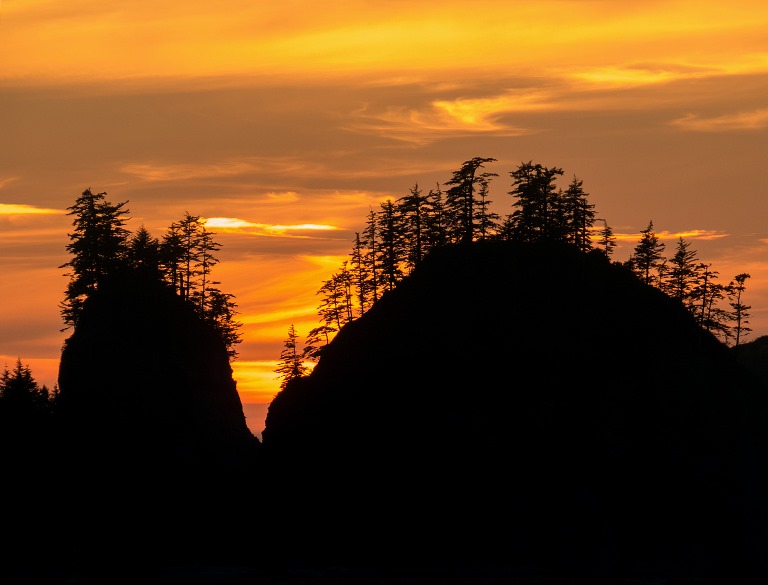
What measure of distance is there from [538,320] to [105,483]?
33.3m

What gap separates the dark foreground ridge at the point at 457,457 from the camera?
186 feet

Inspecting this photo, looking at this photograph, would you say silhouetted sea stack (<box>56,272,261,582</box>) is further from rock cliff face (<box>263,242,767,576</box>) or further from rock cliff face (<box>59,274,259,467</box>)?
rock cliff face (<box>263,242,767,576</box>)

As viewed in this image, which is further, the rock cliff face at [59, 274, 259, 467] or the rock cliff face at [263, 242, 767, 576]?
the rock cliff face at [59, 274, 259, 467]

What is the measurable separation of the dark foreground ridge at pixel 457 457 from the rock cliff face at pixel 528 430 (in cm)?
11

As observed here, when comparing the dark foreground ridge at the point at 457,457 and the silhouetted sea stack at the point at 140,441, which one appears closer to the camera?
the dark foreground ridge at the point at 457,457

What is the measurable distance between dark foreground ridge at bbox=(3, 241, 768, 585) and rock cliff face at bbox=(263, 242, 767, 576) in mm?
112

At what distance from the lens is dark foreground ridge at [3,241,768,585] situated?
5662 cm

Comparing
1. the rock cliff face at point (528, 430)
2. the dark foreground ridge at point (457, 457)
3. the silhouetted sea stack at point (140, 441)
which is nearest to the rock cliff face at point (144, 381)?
the silhouetted sea stack at point (140, 441)

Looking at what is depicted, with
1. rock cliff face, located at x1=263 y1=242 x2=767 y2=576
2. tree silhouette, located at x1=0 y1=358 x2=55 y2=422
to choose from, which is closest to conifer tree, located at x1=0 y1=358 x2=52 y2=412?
tree silhouette, located at x1=0 y1=358 x2=55 y2=422

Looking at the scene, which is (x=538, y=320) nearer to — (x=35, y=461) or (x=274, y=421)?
(x=274, y=421)

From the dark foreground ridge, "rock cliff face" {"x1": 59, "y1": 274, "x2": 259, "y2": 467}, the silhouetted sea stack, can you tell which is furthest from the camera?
"rock cliff face" {"x1": 59, "y1": 274, "x2": 259, "y2": 467}

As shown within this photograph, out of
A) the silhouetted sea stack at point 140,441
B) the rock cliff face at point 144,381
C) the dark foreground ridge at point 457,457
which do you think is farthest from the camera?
the rock cliff face at point 144,381

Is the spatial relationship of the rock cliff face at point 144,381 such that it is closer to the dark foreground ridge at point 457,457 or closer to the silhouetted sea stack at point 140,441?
the silhouetted sea stack at point 140,441

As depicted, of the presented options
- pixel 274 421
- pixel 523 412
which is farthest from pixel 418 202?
pixel 523 412
